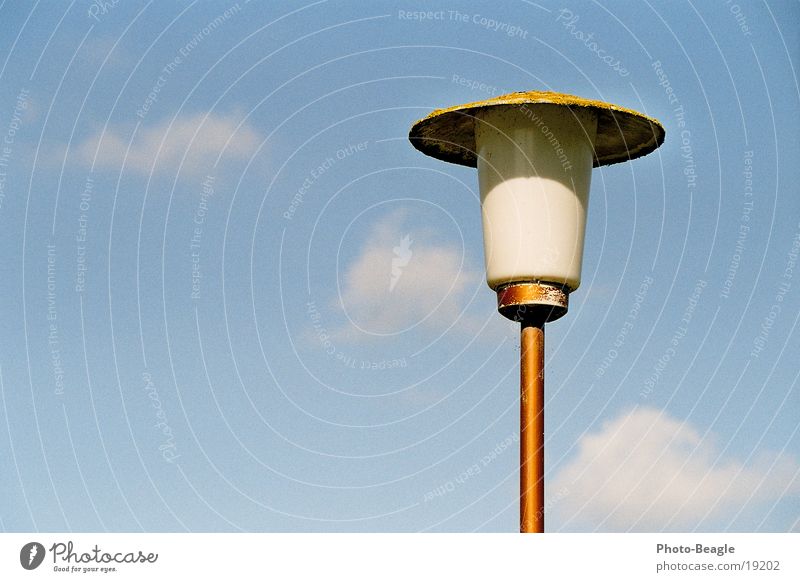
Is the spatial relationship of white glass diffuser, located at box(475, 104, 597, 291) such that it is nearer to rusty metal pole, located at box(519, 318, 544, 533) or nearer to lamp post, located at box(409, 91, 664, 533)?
lamp post, located at box(409, 91, 664, 533)

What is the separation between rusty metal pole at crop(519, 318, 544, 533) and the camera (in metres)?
9.23

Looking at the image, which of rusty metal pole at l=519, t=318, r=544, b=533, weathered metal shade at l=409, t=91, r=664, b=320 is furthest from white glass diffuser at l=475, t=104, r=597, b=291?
rusty metal pole at l=519, t=318, r=544, b=533

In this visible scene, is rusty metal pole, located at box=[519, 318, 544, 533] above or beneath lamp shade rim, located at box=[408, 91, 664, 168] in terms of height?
beneath

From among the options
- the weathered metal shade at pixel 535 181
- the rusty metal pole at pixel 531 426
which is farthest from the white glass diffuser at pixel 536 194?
the rusty metal pole at pixel 531 426

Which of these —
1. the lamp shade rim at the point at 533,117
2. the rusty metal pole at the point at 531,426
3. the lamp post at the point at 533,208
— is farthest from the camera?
the lamp shade rim at the point at 533,117

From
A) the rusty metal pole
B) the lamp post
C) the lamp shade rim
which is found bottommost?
the rusty metal pole

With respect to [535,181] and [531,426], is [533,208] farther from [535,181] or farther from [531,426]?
[531,426]

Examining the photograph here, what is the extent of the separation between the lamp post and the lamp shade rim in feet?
0.08

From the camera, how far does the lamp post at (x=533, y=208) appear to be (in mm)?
9672

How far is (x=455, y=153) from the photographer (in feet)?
36.4

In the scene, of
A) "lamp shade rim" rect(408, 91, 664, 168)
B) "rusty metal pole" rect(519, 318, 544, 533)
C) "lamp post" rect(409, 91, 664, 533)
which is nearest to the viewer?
"rusty metal pole" rect(519, 318, 544, 533)

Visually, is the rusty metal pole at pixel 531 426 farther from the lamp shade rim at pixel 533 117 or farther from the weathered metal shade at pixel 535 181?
the lamp shade rim at pixel 533 117

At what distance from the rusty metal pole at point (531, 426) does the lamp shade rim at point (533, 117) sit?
5.72 ft
